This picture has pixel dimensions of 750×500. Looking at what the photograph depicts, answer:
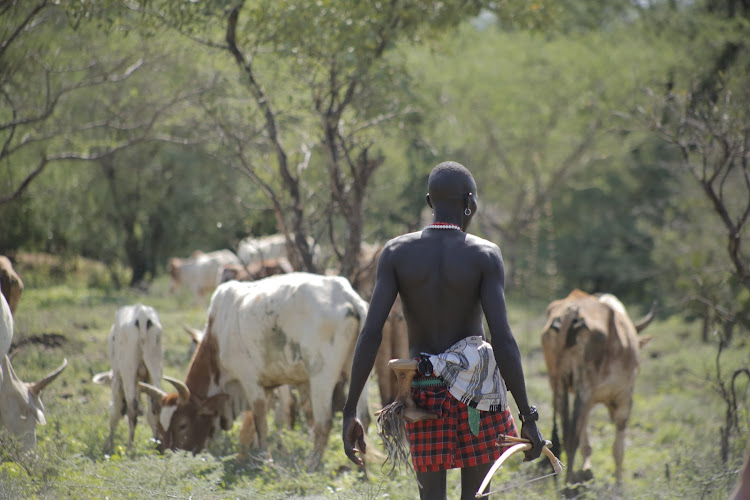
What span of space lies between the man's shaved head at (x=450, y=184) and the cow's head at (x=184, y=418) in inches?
160

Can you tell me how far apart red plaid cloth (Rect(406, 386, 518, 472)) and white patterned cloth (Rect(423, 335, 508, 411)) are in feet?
0.27

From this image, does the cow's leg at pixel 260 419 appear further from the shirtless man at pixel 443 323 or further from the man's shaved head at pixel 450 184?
the man's shaved head at pixel 450 184

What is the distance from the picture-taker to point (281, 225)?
32.1 ft

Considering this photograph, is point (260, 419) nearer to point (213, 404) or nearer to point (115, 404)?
point (213, 404)

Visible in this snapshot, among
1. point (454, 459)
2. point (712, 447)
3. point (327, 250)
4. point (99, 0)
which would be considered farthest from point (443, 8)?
point (454, 459)

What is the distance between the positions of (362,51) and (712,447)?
561cm

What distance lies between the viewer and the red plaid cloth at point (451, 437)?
412 centimetres

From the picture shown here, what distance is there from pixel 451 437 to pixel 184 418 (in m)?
4.09

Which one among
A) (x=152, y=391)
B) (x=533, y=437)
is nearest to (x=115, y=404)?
(x=152, y=391)

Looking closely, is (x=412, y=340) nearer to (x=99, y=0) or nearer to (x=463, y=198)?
(x=463, y=198)

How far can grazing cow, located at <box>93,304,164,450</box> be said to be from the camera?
25.8 ft

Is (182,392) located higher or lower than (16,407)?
lower

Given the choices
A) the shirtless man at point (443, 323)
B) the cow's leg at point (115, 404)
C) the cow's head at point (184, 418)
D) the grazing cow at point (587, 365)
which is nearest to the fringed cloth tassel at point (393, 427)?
the shirtless man at point (443, 323)

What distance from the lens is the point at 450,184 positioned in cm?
420
